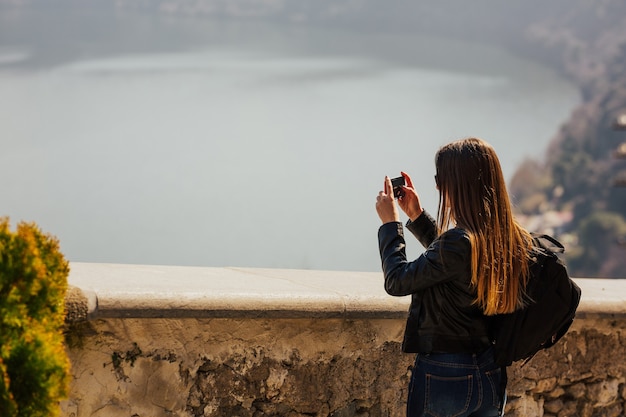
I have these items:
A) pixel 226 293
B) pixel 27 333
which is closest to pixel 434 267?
pixel 226 293

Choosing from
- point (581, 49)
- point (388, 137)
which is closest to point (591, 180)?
point (388, 137)

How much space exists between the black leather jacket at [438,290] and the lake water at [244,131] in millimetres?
42699

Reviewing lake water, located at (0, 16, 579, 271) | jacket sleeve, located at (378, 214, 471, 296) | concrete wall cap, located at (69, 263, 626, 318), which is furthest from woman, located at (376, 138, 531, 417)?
lake water, located at (0, 16, 579, 271)

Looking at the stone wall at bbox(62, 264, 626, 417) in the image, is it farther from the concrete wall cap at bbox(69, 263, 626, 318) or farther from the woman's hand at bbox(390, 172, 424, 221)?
the woman's hand at bbox(390, 172, 424, 221)

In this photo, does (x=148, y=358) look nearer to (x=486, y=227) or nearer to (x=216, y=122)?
(x=486, y=227)

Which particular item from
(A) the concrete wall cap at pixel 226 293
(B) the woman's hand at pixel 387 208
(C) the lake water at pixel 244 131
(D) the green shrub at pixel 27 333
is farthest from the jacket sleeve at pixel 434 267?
(C) the lake water at pixel 244 131

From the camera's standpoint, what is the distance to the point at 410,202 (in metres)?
2.45

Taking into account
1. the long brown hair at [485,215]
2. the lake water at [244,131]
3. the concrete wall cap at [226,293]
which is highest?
the lake water at [244,131]

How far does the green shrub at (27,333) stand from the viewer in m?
1.81

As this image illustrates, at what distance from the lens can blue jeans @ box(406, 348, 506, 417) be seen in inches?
86.7

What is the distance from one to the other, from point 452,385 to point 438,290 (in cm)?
23

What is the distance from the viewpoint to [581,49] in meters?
77.7

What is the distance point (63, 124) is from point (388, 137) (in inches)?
861

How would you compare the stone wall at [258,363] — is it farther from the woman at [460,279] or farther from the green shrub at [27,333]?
the woman at [460,279]
